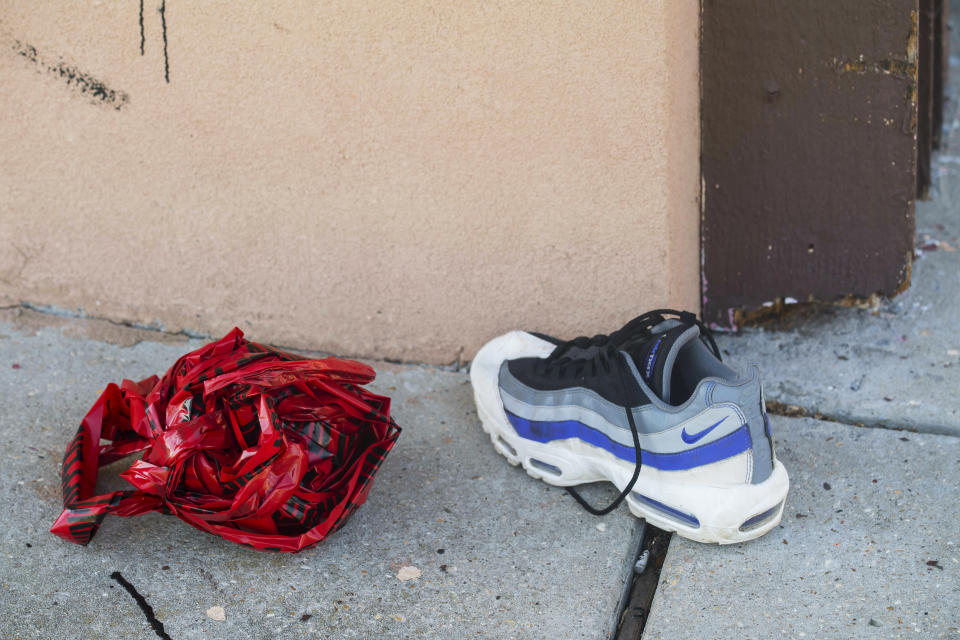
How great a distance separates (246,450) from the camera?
1.59 meters

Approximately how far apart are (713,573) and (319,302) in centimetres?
130

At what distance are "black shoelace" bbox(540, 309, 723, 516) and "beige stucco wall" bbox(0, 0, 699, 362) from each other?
11.0 inches

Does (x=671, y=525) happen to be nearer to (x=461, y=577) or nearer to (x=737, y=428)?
(x=737, y=428)

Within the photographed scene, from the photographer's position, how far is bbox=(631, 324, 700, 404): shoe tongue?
1.68 m

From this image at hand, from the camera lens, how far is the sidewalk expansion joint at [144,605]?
1450 mm

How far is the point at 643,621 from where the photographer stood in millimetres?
1524

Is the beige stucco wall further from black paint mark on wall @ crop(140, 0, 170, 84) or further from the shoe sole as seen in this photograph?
the shoe sole

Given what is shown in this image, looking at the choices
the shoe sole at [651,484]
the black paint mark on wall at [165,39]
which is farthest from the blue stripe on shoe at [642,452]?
the black paint mark on wall at [165,39]

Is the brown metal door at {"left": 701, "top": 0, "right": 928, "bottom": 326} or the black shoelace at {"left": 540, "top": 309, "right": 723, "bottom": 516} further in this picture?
the brown metal door at {"left": 701, "top": 0, "right": 928, "bottom": 326}

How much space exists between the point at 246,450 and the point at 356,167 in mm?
908

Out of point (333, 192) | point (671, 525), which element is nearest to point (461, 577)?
point (671, 525)

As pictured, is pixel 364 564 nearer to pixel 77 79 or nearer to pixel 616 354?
pixel 616 354

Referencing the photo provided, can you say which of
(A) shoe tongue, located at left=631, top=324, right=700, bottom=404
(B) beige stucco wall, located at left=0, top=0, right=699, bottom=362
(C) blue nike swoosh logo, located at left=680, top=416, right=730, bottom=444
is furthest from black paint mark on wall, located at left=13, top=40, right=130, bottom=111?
(C) blue nike swoosh logo, located at left=680, top=416, right=730, bottom=444

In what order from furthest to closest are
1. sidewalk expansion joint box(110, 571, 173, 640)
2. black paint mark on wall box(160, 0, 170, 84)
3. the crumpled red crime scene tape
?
black paint mark on wall box(160, 0, 170, 84)
the crumpled red crime scene tape
sidewalk expansion joint box(110, 571, 173, 640)
